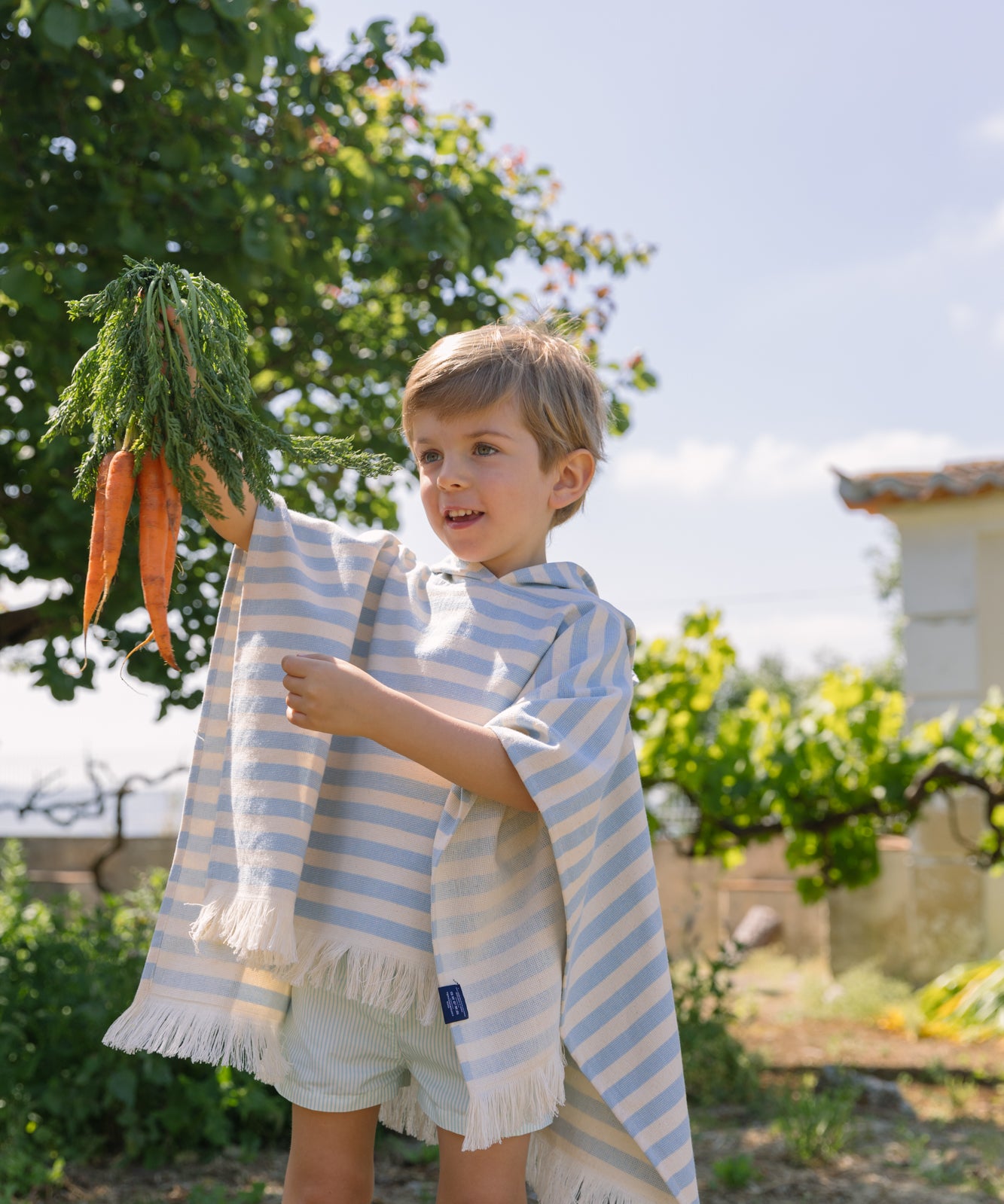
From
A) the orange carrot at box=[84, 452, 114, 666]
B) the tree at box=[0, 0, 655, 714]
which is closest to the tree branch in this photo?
the tree at box=[0, 0, 655, 714]

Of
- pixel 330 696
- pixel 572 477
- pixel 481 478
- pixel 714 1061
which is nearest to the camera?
pixel 330 696

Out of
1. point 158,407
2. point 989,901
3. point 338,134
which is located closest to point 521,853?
point 158,407

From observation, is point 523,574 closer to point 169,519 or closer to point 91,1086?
point 169,519

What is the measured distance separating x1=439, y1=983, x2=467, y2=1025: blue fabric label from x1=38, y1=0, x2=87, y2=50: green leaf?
216cm

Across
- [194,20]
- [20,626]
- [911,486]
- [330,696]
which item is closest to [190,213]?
[194,20]

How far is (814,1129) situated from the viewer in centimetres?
342

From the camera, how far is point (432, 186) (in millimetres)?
3633

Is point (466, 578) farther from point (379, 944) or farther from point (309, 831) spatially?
point (379, 944)

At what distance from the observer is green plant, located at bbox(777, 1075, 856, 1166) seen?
3416mm

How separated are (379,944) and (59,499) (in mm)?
1663

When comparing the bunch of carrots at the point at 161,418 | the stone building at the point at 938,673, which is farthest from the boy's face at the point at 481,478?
the stone building at the point at 938,673

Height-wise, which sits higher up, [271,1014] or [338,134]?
[338,134]

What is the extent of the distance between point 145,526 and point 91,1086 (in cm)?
222

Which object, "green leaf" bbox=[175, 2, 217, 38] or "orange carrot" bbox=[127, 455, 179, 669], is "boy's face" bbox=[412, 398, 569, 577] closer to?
"orange carrot" bbox=[127, 455, 179, 669]
